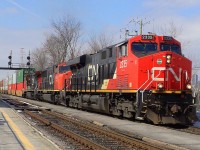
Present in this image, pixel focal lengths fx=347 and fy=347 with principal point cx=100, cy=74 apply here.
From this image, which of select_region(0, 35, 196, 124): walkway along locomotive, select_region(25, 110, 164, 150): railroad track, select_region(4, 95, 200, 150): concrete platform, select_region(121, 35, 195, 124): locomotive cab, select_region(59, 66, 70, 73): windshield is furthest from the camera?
select_region(59, 66, 70, 73): windshield

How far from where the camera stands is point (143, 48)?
1575 cm

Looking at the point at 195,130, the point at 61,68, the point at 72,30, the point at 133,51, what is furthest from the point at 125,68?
the point at 72,30

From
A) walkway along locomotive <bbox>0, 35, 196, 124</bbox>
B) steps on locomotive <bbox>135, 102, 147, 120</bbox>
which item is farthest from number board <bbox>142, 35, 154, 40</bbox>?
steps on locomotive <bbox>135, 102, 147, 120</bbox>

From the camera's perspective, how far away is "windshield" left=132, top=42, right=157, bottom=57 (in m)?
15.6

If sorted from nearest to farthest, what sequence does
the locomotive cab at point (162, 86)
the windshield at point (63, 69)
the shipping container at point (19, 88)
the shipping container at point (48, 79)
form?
1. the locomotive cab at point (162, 86)
2. the windshield at point (63, 69)
3. the shipping container at point (48, 79)
4. the shipping container at point (19, 88)

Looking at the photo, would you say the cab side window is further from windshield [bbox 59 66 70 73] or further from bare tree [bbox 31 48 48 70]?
bare tree [bbox 31 48 48 70]

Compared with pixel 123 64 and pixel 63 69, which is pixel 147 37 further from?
pixel 63 69

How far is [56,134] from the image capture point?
1252 centimetres

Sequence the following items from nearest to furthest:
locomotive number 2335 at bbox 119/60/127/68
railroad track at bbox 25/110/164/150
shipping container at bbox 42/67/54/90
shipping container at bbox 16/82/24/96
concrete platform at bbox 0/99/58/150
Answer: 1. concrete platform at bbox 0/99/58/150
2. railroad track at bbox 25/110/164/150
3. locomotive number 2335 at bbox 119/60/127/68
4. shipping container at bbox 42/67/54/90
5. shipping container at bbox 16/82/24/96

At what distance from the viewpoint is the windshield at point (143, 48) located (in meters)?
15.6

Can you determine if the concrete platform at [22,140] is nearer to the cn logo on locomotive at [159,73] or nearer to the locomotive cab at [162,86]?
the locomotive cab at [162,86]

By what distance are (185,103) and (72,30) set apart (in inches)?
2072

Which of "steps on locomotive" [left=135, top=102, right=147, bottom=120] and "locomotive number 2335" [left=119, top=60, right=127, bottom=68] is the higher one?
"locomotive number 2335" [left=119, top=60, right=127, bottom=68]

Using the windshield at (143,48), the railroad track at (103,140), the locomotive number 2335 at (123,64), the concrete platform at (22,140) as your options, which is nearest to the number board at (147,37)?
the windshield at (143,48)
